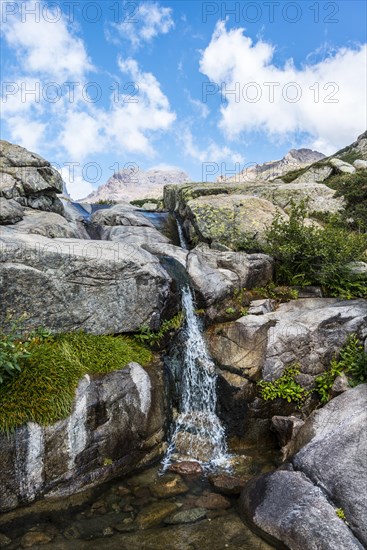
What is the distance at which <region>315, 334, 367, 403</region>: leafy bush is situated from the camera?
9711 mm

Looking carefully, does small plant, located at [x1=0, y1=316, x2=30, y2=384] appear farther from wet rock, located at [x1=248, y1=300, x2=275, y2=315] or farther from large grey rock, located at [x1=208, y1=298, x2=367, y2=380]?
wet rock, located at [x1=248, y1=300, x2=275, y2=315]

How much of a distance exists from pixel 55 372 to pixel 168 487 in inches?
145

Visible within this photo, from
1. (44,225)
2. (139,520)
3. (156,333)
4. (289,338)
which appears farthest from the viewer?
(44,225)

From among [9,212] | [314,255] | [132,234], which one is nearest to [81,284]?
[9,212]

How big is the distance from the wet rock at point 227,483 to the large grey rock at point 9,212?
1131 centimetres

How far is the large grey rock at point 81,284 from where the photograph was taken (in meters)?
9.53

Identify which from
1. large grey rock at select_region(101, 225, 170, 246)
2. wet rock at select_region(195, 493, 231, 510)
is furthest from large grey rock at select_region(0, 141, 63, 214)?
wet rock at select_region(195, 493, 231, 510)

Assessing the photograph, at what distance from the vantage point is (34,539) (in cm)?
663

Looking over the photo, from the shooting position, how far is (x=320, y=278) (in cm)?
1331

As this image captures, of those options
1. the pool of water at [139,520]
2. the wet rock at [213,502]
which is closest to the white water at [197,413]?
the pool of water at [139,520]

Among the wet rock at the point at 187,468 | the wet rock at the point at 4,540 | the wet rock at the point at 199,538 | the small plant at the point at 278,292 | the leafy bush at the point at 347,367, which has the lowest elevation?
the wet rock at the point at 199,538

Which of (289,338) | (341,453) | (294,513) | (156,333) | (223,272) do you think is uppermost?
(223,272)

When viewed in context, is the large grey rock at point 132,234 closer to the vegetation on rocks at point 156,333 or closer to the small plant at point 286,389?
the vegetation on rocks at point 156,333

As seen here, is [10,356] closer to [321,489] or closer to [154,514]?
[154,514]
